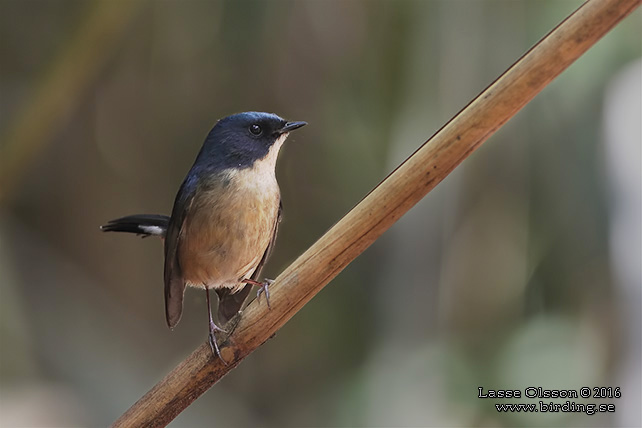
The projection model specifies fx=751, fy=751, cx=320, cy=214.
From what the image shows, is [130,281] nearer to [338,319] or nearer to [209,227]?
[338,319]

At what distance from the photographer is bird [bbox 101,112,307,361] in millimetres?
2514

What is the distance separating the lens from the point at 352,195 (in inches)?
160

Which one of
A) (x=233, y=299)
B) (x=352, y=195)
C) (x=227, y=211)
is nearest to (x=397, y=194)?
(x=227, y=211)

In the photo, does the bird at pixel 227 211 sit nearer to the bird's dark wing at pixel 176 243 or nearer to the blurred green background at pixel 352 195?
the bird's dark wing at pixel 176 243

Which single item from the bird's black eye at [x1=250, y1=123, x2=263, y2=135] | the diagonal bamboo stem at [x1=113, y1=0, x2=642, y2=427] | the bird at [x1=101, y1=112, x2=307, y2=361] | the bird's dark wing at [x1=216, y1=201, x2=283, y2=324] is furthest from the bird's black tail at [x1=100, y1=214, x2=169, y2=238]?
the diagonal bamboo stem at [x1=113, y1=0, x2=642, y2=427]

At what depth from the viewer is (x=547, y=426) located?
2.87 metres

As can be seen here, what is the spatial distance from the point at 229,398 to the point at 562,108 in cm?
266

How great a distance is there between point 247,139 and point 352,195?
1.53 metres

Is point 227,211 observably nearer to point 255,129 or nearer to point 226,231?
point 226,231

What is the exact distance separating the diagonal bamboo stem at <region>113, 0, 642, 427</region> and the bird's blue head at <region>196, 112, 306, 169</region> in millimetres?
970

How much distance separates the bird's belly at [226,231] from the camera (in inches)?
98.7

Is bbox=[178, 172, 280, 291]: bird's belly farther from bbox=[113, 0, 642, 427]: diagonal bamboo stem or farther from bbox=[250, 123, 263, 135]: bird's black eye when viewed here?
bbox=[113, 0, 642, 427]: diagonal bamboo stem

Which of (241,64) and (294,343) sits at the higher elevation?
(241,64)

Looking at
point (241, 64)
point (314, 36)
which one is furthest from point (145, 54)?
point (314, 36)
